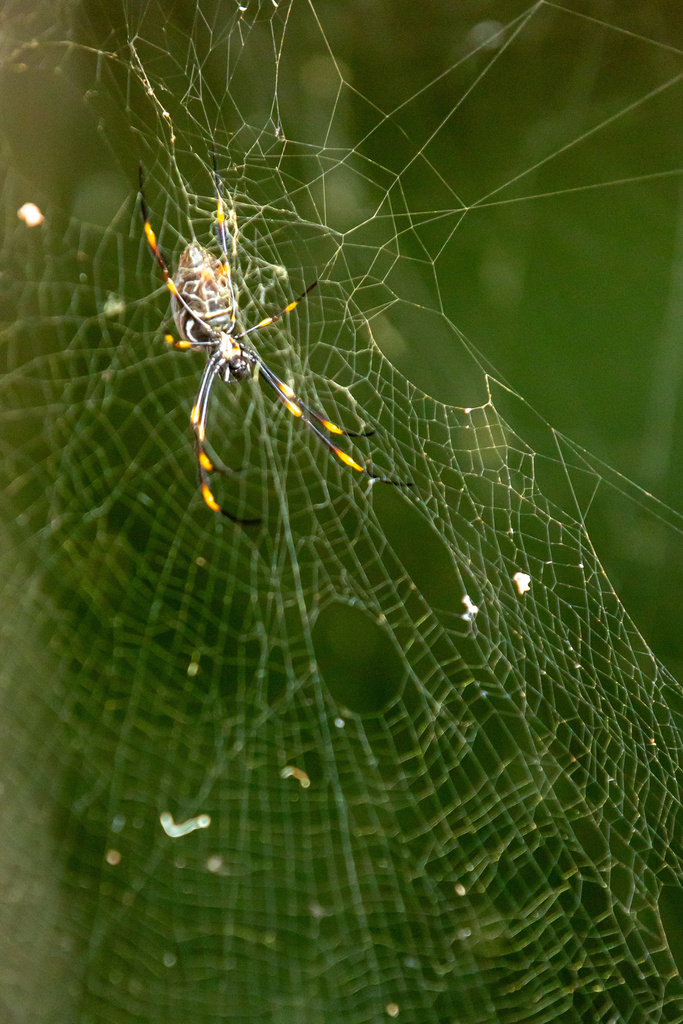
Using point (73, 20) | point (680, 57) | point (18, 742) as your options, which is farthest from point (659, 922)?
point (73, 20)

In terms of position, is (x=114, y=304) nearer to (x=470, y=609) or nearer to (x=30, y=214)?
(x=30, y=214)

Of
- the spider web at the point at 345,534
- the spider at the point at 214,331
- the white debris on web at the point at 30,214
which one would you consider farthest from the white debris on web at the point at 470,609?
the white debris on web at the point at 30,214

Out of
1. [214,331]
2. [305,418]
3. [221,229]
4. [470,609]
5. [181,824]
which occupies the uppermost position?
[221,229]

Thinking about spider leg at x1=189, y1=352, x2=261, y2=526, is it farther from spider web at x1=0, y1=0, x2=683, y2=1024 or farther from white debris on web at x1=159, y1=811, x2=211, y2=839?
white debris on web at x1=159, y1=811, x2=211, y2=839

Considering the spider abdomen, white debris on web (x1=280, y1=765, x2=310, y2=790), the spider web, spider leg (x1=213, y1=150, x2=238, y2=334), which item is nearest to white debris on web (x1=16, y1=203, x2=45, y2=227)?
the spider web

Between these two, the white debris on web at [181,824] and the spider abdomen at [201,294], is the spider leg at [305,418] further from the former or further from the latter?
the white debris on web at [181,824]

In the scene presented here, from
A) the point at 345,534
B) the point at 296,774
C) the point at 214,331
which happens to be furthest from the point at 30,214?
the point at 296,774
